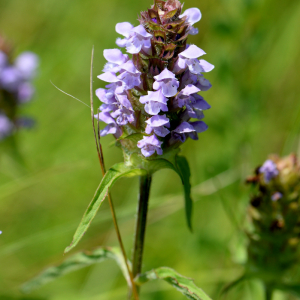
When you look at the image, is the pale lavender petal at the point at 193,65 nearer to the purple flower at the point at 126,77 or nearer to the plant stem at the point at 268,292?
the purple flower at the point at 126,77

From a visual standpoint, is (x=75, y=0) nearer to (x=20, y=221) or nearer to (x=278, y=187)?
(x=20, y=221)

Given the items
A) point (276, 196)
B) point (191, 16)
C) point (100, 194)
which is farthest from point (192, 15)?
point (276, 196)

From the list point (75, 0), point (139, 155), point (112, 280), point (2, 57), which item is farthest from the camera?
point (75, 0)

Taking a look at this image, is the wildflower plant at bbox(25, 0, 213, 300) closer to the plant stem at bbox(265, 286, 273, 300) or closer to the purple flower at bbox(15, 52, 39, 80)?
the plant stem at bbox(265, 286, 273, 300)

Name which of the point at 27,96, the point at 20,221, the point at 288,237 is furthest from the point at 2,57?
the point at 288,237

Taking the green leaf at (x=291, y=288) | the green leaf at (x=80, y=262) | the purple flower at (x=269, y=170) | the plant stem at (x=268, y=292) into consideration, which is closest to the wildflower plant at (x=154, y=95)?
the green leaf at (x=80, y=262)

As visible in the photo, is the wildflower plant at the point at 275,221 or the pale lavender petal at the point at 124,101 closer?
the pale lavender petal at the point at 124,101

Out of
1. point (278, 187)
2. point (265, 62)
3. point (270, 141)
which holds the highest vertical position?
point (265, 62)
